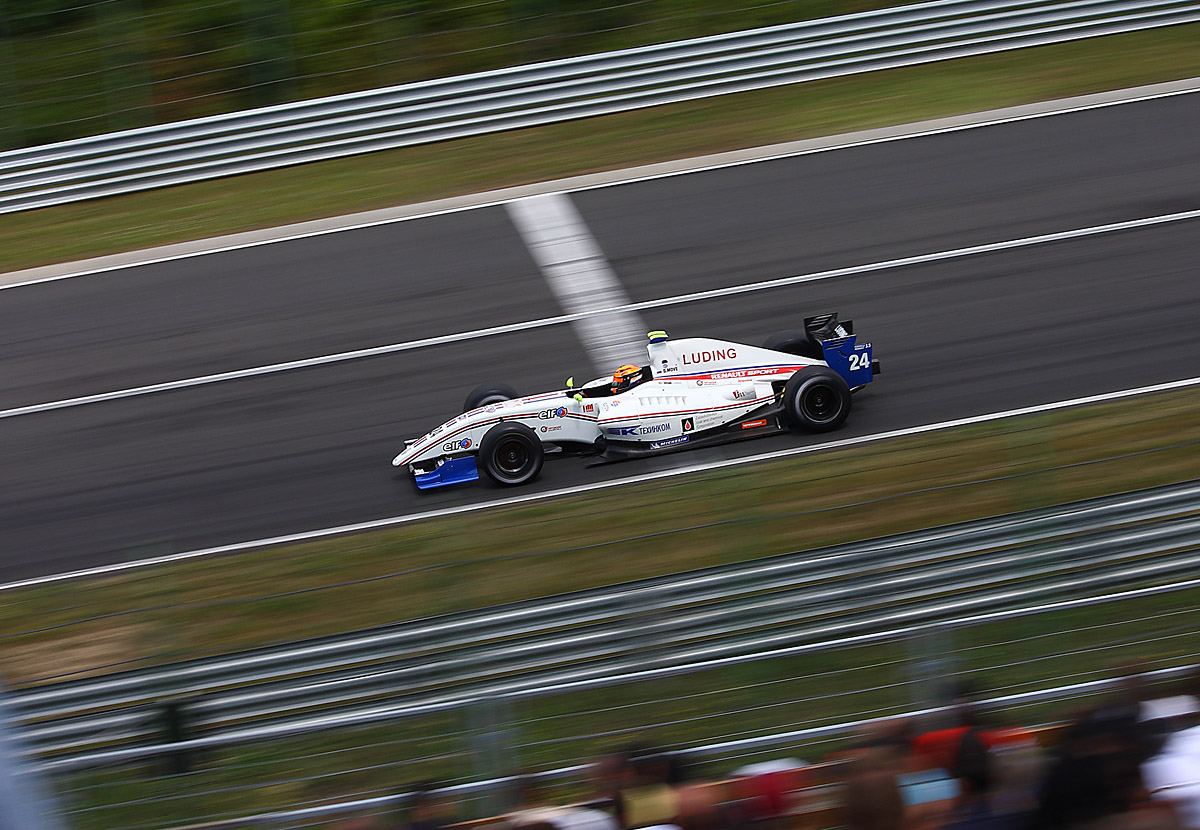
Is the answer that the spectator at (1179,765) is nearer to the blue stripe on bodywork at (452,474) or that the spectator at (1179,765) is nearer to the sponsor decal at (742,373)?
the sponsor decal at (742,373)

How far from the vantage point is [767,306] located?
485 inches

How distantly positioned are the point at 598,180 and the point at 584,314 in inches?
116

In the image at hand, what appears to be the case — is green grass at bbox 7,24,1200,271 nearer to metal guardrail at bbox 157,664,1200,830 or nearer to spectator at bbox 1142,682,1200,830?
metal guardrail at bbox 157,664,1200,830

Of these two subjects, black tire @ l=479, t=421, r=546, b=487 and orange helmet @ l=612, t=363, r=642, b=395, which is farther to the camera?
orange helmet @ l=612, t=363, r=642, b=395

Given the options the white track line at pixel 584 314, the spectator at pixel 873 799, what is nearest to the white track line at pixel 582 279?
the white track line at pixel 584 314

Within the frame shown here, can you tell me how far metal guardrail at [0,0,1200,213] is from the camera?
15727mm

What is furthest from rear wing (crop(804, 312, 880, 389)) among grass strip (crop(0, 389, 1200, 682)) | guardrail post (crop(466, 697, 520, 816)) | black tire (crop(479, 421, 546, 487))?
guardrail post (crop(466, 697, 520, 816))

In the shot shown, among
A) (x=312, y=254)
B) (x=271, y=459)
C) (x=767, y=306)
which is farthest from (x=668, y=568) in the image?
(x=312, y=254)

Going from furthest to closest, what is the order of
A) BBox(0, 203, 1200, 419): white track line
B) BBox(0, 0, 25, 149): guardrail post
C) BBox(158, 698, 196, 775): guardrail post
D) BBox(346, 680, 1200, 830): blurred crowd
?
BBox(0, 0, 25, 149): guardrail post → BBox(0, 203, 1200, 419): white track line → BBox(158, 698, 196, 775): guardrail post → BBox(346, 680, 1200, 830): blurred crowd

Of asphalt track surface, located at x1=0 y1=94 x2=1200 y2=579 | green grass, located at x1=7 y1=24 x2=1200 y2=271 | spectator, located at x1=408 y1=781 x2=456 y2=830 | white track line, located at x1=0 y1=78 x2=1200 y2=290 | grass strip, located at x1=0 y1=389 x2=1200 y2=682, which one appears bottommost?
spectator, located at x1=408 y1=781 x2=456 y2=830

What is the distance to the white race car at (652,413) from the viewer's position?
9.75m

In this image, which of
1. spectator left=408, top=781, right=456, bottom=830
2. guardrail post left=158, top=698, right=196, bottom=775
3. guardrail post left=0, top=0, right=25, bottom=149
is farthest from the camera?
guardrail post left=0, top=0, right=25, bottom=149

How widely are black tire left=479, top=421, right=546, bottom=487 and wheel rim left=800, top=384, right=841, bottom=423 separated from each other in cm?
204

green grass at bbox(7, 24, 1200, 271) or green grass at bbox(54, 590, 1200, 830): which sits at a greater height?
green grass at bbox(7, 24, 1200, 271)
